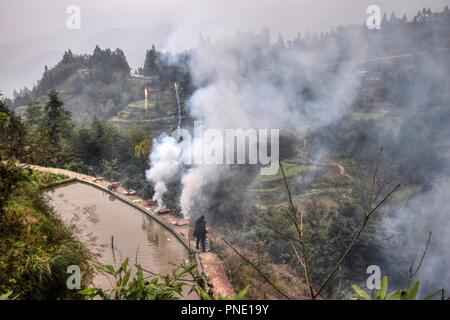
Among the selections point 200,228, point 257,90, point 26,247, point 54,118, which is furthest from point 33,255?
point 257,90

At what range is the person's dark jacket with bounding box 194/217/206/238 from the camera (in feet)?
28.7

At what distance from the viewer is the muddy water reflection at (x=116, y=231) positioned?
8.41m

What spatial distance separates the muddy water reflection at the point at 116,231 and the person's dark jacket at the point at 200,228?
0.49m

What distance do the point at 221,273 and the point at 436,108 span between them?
3255 centimetres

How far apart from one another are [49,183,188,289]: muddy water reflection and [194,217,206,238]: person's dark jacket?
495 mm

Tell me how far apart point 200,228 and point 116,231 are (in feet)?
7.84

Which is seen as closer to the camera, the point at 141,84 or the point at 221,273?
the point at 221,273

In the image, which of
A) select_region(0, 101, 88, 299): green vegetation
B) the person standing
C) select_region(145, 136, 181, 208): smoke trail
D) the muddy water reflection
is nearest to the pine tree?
select_region(145, 136, 181, 208): smoke trail

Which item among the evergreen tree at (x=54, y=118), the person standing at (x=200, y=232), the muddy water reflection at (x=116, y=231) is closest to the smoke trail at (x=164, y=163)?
the muddy water reflection at (x=116, y=231)

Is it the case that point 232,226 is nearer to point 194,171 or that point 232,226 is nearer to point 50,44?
point 194,171

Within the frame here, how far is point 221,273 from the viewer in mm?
8195

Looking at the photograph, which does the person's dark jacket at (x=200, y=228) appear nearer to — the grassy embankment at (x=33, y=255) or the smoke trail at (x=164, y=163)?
the grassy embankment at (x=33, y=255)

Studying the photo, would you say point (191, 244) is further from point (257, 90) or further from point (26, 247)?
point (257, 90)
